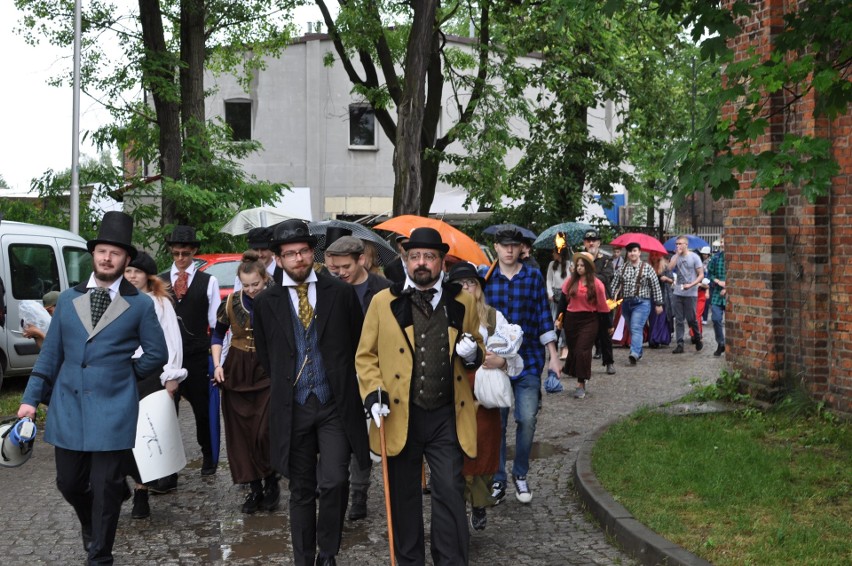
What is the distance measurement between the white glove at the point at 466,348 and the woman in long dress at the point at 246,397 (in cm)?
248

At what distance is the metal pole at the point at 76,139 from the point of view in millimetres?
20453

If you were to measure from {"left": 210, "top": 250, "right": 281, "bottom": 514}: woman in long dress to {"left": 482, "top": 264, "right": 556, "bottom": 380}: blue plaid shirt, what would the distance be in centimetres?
177

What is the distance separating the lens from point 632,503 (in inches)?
299

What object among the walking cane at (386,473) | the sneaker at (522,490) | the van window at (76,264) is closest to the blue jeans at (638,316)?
the van window at (76,264)

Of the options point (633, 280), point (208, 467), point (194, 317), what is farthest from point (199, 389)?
point (633, 280)

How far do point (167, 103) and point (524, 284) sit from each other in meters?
13.2

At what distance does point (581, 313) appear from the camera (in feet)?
46.5

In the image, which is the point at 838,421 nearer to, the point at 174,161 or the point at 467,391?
the point at 467,391

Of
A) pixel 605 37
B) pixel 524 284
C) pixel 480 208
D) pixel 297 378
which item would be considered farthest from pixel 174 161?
pixel 297 378

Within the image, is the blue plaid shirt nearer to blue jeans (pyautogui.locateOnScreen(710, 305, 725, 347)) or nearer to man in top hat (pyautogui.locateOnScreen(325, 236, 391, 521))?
man in top hat (pyautogui.locateOnScreen(325, 236, 391, 521))

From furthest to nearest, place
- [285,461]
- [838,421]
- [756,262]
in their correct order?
[756,262] < [838,421] < [285,461]

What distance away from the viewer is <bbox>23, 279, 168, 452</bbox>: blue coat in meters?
6.24

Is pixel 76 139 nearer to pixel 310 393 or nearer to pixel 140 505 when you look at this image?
pixel 140 505

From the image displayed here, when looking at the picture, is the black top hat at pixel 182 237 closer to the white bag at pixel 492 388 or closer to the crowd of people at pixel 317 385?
the crowd of people at pixel 317 385
